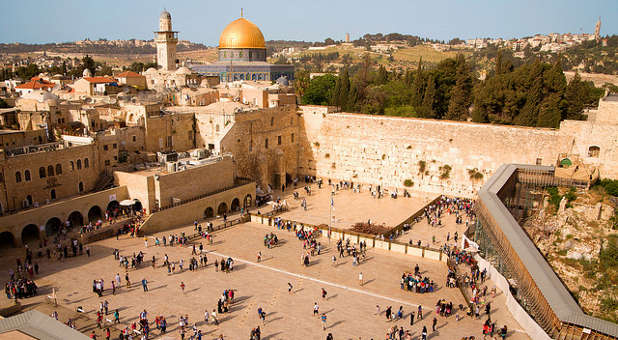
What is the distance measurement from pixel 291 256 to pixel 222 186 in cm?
755

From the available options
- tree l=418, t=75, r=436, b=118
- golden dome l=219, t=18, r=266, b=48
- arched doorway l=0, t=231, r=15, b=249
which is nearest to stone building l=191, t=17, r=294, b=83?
golden dome l=219, t=18, r=266, b=48

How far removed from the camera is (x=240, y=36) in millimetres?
44531

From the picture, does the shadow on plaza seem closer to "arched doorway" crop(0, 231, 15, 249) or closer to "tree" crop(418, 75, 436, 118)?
"arched doorway" crop(0, 231, 15, 249)

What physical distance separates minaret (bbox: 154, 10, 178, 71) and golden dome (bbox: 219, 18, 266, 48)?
15.6 feet

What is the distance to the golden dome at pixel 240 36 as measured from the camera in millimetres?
44562

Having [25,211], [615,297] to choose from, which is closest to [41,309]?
[25,211]

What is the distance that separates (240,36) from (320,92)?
10.9 m

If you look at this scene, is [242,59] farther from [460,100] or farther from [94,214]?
[94,214]

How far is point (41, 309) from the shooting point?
1362cm

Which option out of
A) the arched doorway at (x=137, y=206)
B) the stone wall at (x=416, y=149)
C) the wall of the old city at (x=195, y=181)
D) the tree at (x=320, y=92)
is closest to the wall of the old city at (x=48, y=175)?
the arched doorway at (x=137, y=206)

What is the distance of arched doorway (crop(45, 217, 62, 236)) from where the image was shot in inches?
762

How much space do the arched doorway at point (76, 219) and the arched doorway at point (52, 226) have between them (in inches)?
18.3

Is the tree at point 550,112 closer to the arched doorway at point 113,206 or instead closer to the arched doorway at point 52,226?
the arched doorway at point 113,206

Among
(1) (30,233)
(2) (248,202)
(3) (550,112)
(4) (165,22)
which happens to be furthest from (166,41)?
(3) (550,112)
